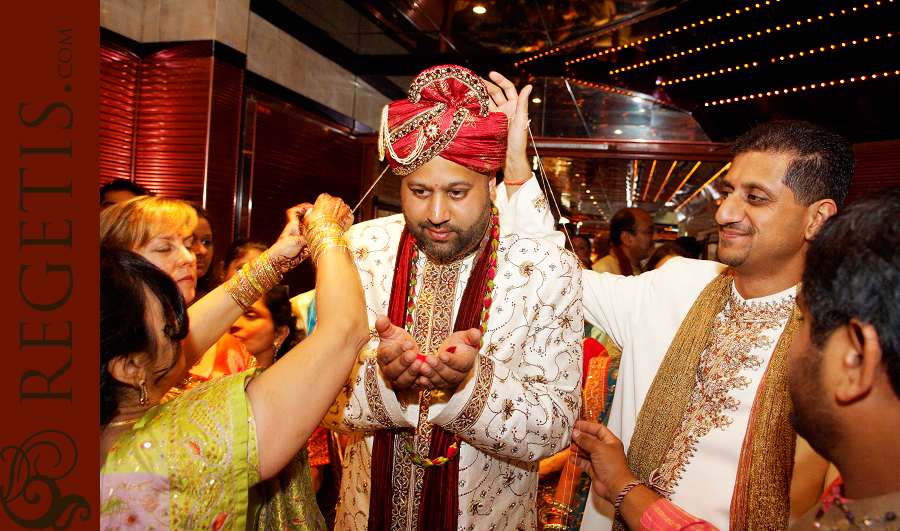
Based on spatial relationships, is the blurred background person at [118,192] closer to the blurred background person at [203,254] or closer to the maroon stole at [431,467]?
the blurred background person at [203,254]

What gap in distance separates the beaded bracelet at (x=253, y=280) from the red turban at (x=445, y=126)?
0.46m

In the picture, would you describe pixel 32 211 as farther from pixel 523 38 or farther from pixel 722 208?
pixel 523 38

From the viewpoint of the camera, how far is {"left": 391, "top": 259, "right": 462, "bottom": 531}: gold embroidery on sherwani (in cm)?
142

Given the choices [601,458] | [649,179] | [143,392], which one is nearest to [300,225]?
[143,392]

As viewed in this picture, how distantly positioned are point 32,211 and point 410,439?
0.97 metres

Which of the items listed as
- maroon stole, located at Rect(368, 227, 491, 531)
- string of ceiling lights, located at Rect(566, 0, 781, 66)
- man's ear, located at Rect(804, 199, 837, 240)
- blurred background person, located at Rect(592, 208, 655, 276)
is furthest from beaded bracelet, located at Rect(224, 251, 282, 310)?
string of ceiling lights, located at Rect(566, 0, 781, 66)

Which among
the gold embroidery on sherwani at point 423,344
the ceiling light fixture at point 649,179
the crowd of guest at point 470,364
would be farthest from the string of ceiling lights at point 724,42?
the gold embroidery on sherwani at point 423,344

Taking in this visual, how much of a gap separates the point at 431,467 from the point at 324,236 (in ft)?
2.15

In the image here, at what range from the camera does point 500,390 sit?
1293mm

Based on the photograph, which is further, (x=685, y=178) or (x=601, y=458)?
(x=685, y=178)

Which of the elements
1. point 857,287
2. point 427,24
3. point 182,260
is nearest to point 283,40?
point 427,24

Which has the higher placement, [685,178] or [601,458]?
[685,178]

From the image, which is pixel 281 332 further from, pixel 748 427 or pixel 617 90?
pixel 617 90

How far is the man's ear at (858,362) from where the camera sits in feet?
2.31
